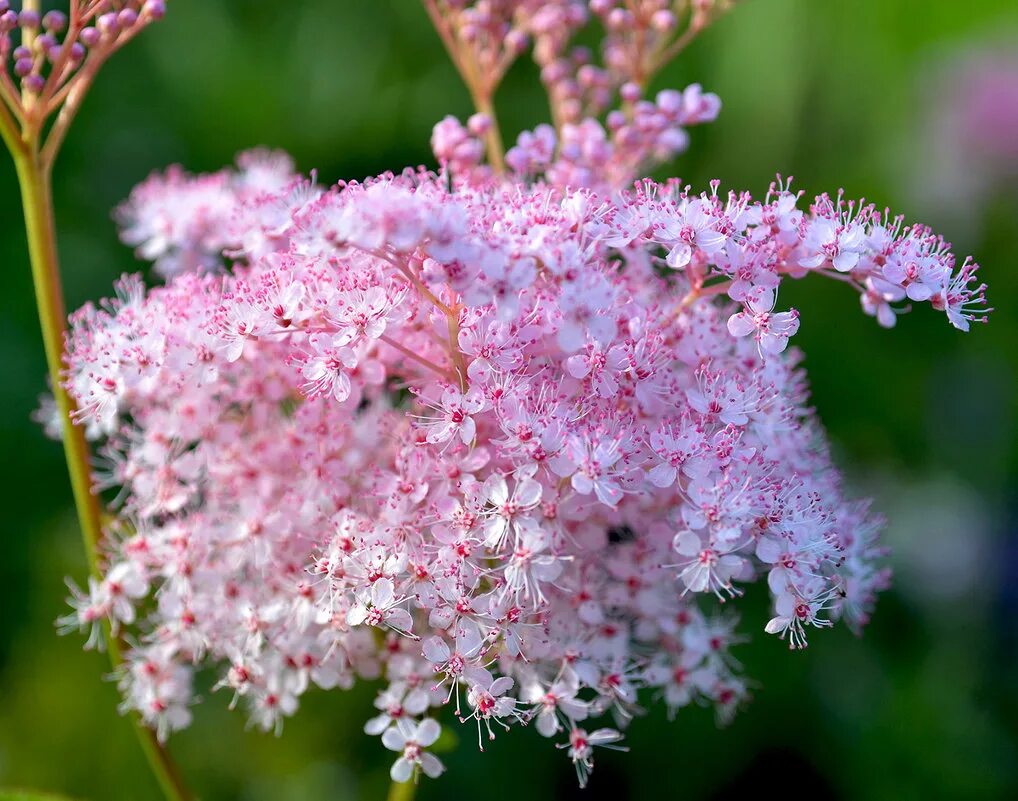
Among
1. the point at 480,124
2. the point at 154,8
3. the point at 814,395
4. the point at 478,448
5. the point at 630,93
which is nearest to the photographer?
the point at 478,448

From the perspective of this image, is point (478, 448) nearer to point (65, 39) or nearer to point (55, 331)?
point (55, 331)

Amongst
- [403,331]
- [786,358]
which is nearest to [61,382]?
[403,331]

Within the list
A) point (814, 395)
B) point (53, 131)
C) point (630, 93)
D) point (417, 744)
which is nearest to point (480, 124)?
point (630, 93)

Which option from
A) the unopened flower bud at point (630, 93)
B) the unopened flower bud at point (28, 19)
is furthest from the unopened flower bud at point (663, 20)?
the unopened flower bud at point (28, 19)

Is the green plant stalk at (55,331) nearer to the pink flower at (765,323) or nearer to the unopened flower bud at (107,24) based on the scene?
the unopened flower bud at (107,24)

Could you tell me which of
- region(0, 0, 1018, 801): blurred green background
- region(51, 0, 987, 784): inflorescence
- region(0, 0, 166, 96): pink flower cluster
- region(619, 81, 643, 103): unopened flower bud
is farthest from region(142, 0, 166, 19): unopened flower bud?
region(0, 0, 1018, 801): blurred green background

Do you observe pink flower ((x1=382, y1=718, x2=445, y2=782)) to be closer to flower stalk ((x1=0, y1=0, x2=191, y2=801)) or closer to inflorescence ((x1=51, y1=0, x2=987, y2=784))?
inflorescence ((x1=51, y1=0, x2=987, y2=784))
